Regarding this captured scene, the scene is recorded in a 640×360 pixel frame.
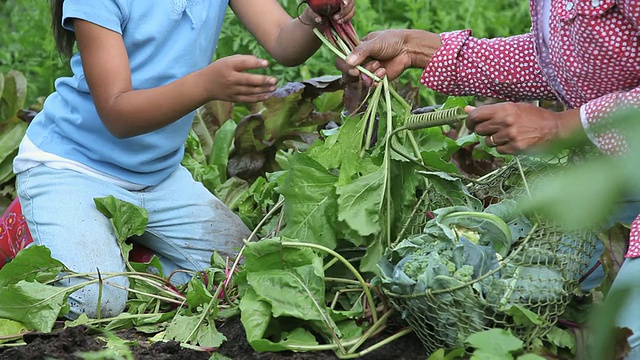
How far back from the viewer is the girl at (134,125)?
2105 mm

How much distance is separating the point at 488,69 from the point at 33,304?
129 centimetres

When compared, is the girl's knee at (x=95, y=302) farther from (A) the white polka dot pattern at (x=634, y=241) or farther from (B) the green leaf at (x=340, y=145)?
(A) the white polka dot pattern at (x=634, y=241)

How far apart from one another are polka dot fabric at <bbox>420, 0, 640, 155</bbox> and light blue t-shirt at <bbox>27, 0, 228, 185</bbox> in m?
0.70

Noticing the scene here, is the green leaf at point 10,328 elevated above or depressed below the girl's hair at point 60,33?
below

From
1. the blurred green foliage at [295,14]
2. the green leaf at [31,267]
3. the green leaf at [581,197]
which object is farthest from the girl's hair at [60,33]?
the green leaf at [581,197]

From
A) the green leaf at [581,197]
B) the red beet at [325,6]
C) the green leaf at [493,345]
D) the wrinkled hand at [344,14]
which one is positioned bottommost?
the green leaf at [493,345]

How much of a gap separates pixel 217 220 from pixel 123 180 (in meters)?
0.31

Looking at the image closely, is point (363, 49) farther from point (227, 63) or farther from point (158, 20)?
point (158, 20)

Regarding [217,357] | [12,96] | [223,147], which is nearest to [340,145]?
[217,357]

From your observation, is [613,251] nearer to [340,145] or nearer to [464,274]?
[464,274]

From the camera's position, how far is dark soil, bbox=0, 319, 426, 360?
1.64 meters

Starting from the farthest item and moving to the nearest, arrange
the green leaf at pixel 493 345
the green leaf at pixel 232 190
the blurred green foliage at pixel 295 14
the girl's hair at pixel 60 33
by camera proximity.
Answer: the blurred green foliage at pixel 295 14 → the green leaf at pixel 232 190 → the girl's hair at pixel 60 33 → the green leaf at pixel 493 345

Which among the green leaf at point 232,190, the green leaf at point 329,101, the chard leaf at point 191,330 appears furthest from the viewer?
the green leaf at point 329,101

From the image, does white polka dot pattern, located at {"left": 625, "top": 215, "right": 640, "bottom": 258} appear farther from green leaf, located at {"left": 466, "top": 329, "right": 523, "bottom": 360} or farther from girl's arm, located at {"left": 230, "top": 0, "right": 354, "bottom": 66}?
girl's arm, located at {"left": 230, "top": 0, "right": 354, "bottom": 66}
